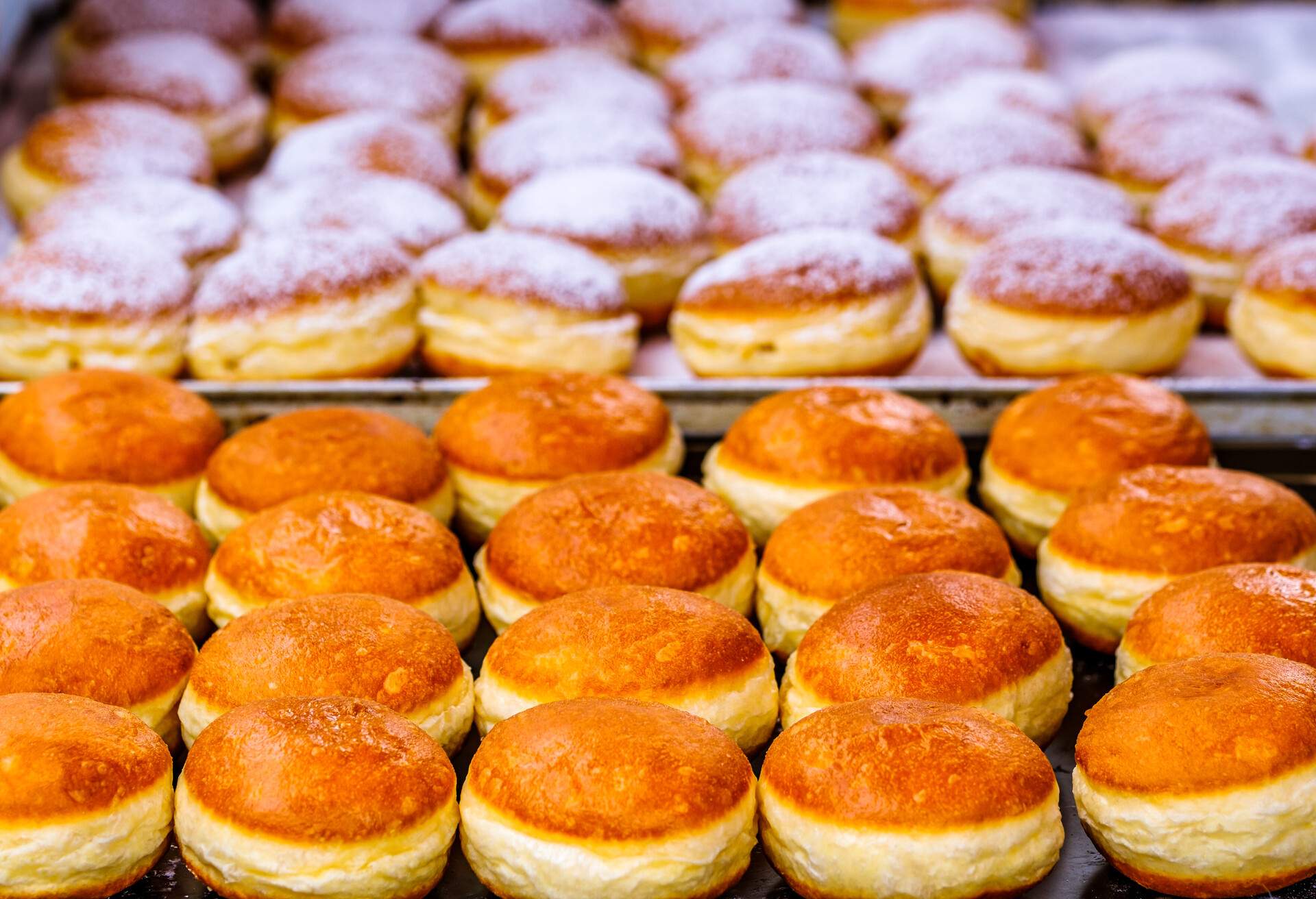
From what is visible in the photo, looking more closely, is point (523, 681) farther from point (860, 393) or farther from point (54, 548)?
point (860, 393)

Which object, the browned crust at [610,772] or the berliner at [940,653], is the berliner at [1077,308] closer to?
the berliner at [940,653]

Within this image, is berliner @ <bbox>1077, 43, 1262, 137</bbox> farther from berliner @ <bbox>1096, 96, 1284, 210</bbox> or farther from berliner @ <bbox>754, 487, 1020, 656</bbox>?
berliner @ <bbox>754, 487, 1020, 656</bbox>

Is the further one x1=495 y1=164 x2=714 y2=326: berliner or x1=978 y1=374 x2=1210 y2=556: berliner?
x1=495 y1=164 x2=714 y2=326: berliner

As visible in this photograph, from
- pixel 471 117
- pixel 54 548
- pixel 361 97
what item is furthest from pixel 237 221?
pixel 54 548

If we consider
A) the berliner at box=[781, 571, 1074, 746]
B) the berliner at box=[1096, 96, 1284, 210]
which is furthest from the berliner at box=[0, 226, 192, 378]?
the berliner at box=[1096, 96, 1284, 210]

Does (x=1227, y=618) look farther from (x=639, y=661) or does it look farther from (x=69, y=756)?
(x=69, y=756)

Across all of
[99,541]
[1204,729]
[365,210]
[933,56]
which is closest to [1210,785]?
[1204,729]
